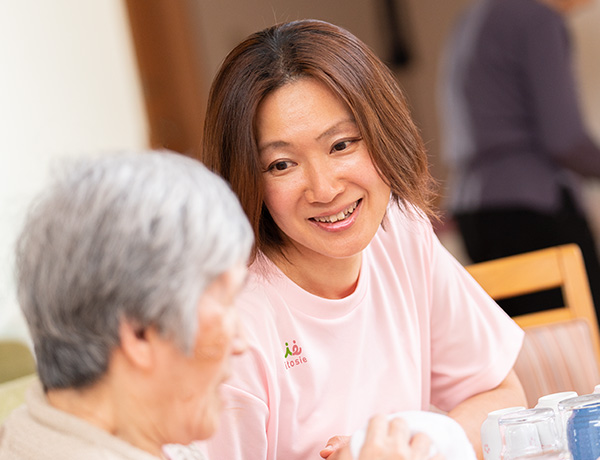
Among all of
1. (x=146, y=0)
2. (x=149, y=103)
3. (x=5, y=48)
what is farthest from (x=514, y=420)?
(x=146, y=0)

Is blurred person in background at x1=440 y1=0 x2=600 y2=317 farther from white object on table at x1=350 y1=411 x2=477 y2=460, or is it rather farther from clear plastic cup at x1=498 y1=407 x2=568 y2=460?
white object on table at x1=350 y1=411 x2=477 y2=460

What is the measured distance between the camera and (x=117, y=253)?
0.65 metres

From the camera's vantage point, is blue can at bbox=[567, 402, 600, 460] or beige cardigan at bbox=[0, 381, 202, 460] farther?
blue can at bbox=[567, 402, 600, 460]

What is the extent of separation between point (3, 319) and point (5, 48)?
3.19 ft

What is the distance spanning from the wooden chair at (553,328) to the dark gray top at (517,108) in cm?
101

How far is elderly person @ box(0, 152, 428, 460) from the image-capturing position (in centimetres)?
65

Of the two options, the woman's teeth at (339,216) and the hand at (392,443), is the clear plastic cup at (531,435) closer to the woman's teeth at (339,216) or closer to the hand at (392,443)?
the hand at (392,443)

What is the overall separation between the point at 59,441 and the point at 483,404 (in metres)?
0.75

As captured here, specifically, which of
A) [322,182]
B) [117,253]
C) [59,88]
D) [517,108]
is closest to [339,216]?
[322,182]

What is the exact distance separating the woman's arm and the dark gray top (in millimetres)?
1433

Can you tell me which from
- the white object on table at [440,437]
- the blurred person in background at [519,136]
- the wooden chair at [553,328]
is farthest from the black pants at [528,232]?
the white object on table at [440,437]

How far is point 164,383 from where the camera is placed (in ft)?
2.36

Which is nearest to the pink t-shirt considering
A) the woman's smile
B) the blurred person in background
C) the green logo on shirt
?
the green logo on shirt

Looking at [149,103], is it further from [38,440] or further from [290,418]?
[38,440]
